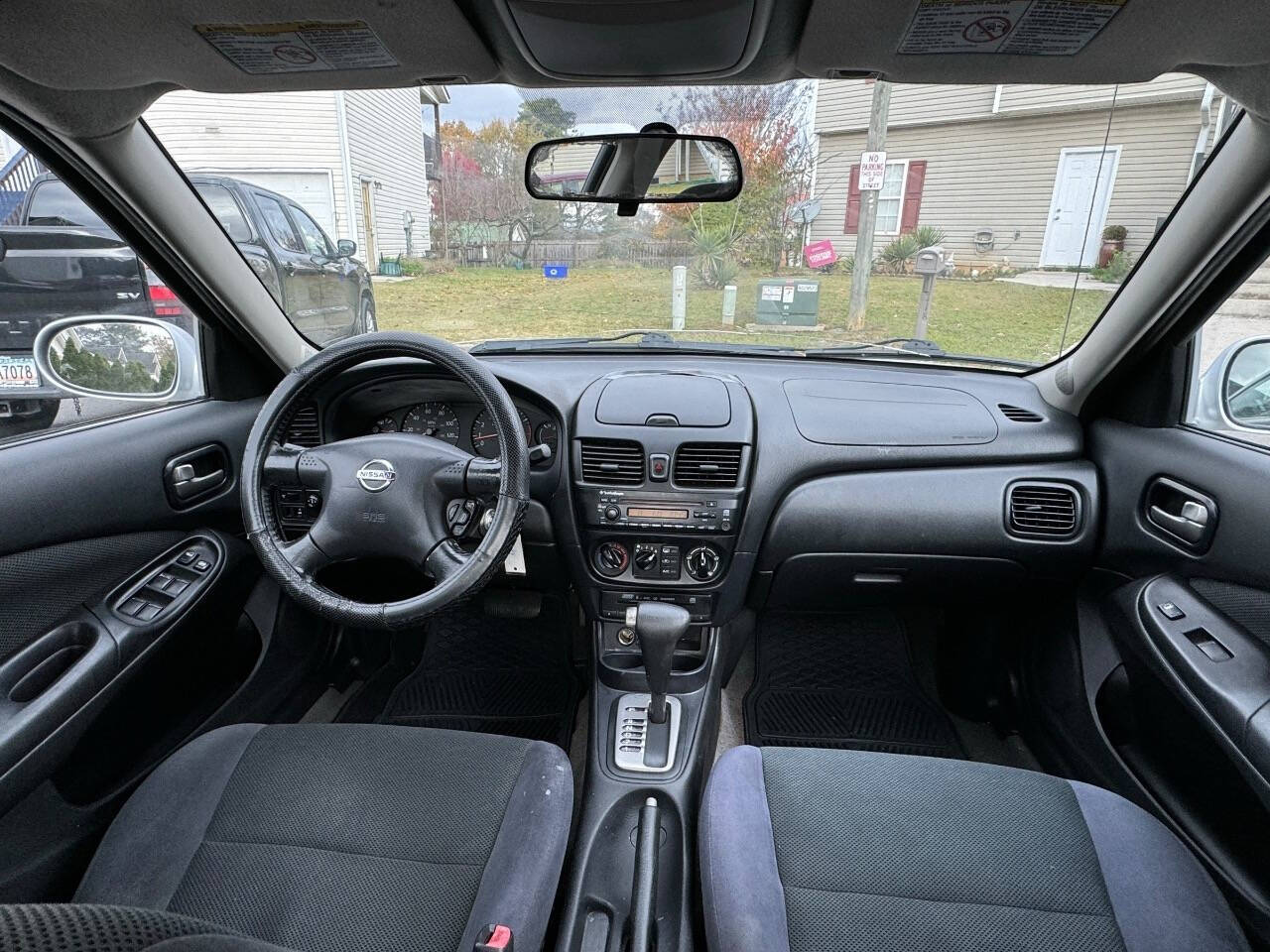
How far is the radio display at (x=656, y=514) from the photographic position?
6.89 feet

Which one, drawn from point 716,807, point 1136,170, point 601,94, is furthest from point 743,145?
point 716,807

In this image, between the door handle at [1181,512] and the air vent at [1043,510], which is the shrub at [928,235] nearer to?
the air vent at [1043,510]

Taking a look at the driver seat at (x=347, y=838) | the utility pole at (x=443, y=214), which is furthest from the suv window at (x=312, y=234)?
the driver seat at (x=347, y=838)

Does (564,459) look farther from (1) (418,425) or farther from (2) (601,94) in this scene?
(2) (601,94)

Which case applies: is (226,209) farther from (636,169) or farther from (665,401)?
(665,401)

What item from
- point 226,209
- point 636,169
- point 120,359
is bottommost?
point 120,359

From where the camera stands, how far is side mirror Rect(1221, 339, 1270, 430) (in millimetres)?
1789

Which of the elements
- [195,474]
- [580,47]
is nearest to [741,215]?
[580,47]

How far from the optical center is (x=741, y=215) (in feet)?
7.13

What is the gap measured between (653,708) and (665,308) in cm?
125

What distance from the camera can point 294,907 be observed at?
4.24 ft

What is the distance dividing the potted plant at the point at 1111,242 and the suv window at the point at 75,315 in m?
2.53

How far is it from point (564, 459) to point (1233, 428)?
1.75m

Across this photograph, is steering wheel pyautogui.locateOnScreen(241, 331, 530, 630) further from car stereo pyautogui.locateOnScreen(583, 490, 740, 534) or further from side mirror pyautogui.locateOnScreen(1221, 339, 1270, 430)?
side mirror pyautogui.locateOnScreen(1221, 339, 1270, 430)
